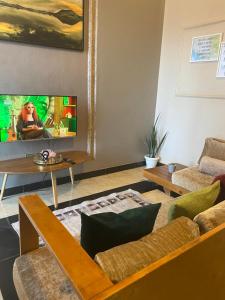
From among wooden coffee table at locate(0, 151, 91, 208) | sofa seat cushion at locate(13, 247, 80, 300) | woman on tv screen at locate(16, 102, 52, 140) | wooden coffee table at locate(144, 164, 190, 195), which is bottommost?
wooden coffee table at locate(144, 164, 190, 195)

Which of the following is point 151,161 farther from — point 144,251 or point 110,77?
point 144,251

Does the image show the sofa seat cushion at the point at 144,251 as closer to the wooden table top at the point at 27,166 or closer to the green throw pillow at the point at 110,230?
the green throw pillow at the point at 110,230

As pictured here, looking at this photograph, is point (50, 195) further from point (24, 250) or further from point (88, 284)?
point (88, 284)

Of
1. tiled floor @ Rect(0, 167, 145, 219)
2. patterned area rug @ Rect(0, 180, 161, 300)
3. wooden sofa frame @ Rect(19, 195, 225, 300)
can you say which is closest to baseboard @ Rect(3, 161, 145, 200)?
tiled floor @ Rect(0, 167, 145, 219)

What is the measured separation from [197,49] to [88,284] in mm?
3365

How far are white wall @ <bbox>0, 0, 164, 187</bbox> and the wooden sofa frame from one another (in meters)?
1.92

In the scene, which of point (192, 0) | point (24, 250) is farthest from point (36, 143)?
point (192, 0)

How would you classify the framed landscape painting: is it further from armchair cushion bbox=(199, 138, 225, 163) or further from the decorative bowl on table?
armchair cushion bbox=(199, 138, 225, 163)

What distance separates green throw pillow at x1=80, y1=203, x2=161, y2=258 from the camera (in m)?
1.00

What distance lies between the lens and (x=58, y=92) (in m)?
3.00

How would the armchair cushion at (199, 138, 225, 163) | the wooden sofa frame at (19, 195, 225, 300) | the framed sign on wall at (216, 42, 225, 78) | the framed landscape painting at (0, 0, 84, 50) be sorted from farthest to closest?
the framed sign on wall at (216, 42, 225, 78), the armchair cushion at (199, 138, 225, 163), the framed landscape painting at (0, 0, 84, 50), the wooden sofa frame at (19, 195, 225, 300)

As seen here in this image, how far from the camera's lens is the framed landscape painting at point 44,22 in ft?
8.14

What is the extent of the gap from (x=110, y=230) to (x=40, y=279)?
1.47 feet

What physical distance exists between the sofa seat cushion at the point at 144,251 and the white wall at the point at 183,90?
8.14ft
